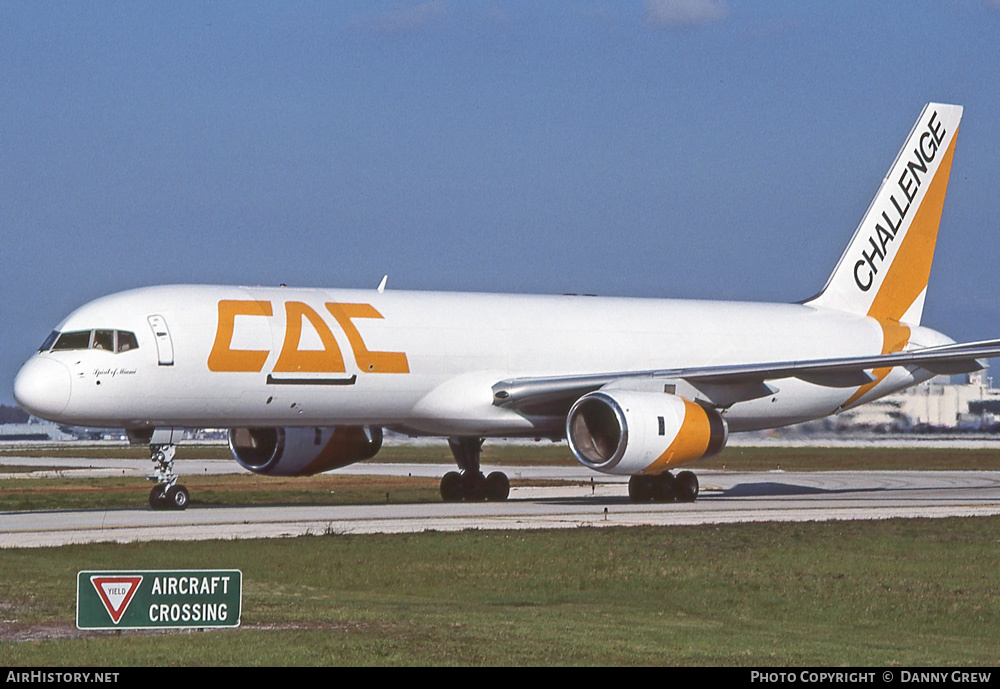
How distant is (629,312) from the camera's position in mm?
34438

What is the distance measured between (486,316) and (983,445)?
55863mm

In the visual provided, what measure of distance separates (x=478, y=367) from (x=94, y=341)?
8.09 m

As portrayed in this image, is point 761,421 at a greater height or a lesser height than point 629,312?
lesser

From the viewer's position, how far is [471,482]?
33.2m

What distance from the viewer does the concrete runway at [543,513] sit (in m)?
23.0

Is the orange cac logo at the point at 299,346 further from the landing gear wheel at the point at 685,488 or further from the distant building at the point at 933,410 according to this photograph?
the distant building at the point at 933,410

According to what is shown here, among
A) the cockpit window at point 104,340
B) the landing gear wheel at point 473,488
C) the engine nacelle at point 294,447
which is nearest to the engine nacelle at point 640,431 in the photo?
the landing gear wheel at point 473,488

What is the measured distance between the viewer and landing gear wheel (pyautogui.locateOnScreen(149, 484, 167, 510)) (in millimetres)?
27422

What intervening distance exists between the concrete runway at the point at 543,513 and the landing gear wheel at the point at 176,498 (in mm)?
413

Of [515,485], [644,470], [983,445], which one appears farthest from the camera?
[983,445]

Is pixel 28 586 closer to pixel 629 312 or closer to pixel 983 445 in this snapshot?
pixel 629 312

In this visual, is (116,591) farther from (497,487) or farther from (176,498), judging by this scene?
(497,487)
